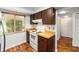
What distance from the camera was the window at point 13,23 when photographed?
966 millimetres

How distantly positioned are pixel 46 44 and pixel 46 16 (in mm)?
378

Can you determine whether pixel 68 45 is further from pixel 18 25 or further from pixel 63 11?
pixel 18 25

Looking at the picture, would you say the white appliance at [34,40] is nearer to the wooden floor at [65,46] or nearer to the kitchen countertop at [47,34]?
the kitchen countertop at [47,34]

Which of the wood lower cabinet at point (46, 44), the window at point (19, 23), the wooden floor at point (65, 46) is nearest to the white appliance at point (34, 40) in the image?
the wood lower cabinet at point (46, 44)

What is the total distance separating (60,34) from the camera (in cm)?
102

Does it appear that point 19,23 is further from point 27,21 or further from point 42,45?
point 42,45

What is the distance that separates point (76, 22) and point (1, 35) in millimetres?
1003

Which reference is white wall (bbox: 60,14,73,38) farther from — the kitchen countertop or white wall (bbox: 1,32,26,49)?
white wall (bbox: 1,32,26,49)

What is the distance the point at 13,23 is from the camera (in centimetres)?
101

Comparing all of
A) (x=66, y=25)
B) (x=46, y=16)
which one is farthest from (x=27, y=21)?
(x=66, y=25)
